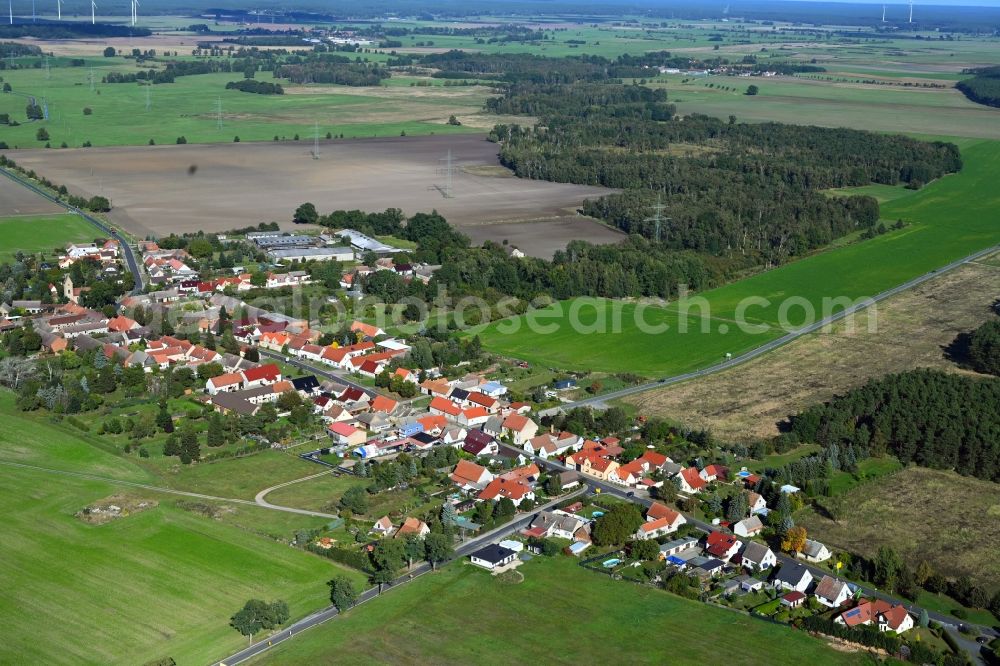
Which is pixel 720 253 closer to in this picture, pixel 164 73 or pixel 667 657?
pixel 667 657

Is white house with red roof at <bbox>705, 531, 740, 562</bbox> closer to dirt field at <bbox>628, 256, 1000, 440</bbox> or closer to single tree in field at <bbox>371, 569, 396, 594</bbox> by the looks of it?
dirt field at <bbox>628, 256, 1000, 440</bbox>

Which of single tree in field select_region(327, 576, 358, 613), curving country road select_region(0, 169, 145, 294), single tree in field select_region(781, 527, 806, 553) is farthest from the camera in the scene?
curving country road select_region(0, 169, 145, 294)

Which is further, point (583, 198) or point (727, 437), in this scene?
point (583, 198)

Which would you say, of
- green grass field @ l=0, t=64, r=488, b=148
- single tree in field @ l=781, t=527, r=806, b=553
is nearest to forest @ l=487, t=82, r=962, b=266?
green grass field @ l=0, t=64, r=488, b=148

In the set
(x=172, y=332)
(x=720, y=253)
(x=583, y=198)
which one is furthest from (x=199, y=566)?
(x=583, y=198)

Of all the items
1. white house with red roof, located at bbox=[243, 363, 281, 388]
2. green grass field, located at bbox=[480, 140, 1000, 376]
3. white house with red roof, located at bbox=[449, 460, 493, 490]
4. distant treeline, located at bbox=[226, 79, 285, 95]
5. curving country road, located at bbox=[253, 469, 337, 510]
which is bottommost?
curving country road, located at bbox=[253, 469, 337, 510]

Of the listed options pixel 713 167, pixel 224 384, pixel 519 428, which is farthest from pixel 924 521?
pixel 713 167
